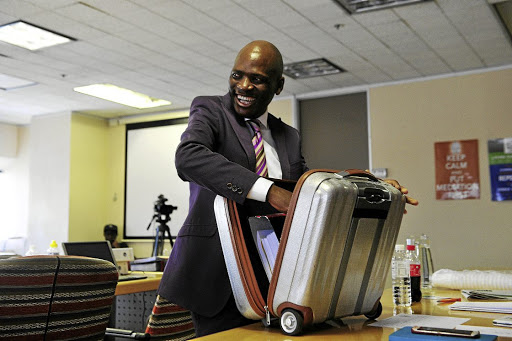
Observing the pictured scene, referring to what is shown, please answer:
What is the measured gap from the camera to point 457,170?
6.11 meters

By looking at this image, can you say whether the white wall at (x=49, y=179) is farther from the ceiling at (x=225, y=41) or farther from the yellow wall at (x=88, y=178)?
the ceiling at (x=225, y=41)

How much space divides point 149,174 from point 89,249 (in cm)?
508

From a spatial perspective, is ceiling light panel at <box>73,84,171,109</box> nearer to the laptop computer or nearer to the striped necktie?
the laptop computer

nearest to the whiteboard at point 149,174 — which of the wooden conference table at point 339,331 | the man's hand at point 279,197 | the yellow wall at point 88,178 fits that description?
the yellow wall at point 88,178

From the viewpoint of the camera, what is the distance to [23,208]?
28.7 ft

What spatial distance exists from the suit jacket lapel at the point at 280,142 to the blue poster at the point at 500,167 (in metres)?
5.08

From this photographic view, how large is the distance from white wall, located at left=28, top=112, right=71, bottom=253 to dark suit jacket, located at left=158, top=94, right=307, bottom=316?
23.2 feet

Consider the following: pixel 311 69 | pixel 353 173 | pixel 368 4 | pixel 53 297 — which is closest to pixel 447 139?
pixel 311 69

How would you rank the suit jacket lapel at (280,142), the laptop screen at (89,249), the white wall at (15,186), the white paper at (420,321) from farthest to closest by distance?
1. the white wall at (15,186)
2. the laptop screen at (89,249)
3. the suit jacket lapel at (280,142)
4. the white paper at (420,321)

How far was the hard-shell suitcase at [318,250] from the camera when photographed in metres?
0.98

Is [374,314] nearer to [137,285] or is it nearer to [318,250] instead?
[318,250]

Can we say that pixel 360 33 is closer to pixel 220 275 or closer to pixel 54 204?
pixel 220 275

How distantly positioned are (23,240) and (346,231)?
26.8ft

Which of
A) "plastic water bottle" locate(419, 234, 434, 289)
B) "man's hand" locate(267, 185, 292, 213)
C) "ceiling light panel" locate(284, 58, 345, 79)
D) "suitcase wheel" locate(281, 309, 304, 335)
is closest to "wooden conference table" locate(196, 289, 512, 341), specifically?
"suitcase wheel" locate(281, 309, 304, 335)
